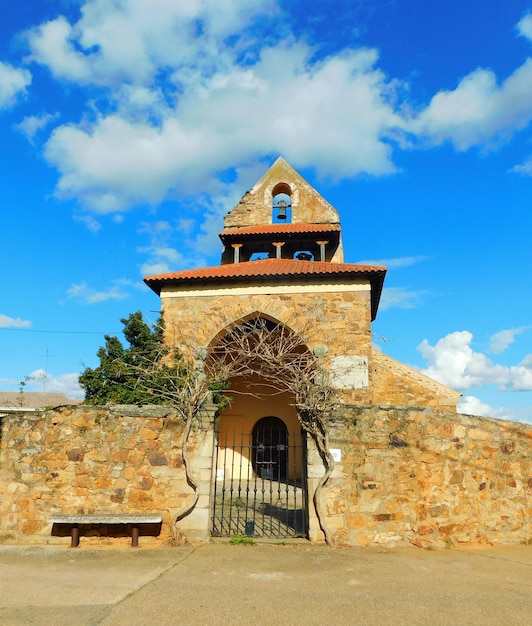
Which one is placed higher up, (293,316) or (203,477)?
(293,316)

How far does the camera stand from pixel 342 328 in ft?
34.0

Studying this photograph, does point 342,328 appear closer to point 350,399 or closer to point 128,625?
point 350,399

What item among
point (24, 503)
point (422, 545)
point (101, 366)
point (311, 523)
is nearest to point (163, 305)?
point (101, 366)

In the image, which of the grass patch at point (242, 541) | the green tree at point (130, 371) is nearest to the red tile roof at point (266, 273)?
the green tree at point (130, 371)

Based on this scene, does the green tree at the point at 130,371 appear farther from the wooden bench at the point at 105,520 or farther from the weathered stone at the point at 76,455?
the wooden bench at the point at 105,520

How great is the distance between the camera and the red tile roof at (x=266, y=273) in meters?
10.5

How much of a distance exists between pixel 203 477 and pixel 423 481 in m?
2.84

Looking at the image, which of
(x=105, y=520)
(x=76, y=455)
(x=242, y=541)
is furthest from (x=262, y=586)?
(x=76, y=455)

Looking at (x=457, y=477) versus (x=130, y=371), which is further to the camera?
(x=130, y=371)

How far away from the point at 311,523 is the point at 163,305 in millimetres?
6852

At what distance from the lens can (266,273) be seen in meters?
10.7

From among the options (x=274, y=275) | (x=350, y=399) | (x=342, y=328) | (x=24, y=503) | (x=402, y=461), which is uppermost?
(x=274, y=275)

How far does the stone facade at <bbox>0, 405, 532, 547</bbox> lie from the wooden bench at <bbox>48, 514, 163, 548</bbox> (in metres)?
0.20

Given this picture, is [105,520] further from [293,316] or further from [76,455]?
[293,316]
